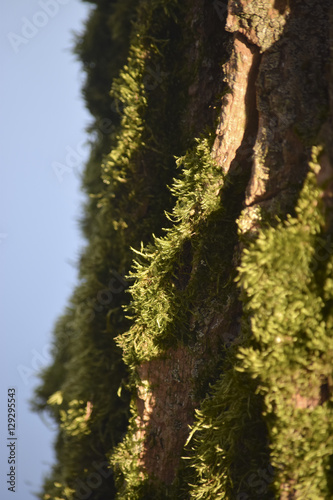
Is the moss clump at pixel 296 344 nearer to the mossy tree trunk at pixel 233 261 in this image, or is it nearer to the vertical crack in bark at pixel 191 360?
the mossy tree trunk at pixel 233 261

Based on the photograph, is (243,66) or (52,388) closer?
(243,66)

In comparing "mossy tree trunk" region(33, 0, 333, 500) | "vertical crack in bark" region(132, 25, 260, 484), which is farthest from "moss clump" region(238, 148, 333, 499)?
"vertical crack in bark" region(132, 25, 260, 484)

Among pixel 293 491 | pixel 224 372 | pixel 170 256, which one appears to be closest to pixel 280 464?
pixel 293 491

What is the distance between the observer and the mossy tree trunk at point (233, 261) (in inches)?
33.8

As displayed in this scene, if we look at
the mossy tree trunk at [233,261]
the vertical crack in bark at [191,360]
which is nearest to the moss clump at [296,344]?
the mossy tree trunk at [233,261]

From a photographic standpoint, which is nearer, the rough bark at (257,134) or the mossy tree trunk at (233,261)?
the mossy tree trunk at (233,261)

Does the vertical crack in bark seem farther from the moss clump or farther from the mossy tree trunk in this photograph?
the moss clump

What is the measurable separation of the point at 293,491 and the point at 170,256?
612 mm

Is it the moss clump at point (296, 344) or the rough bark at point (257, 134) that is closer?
the moss clump at point (296, 344)

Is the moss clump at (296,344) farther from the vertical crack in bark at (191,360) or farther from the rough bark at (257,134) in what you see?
the vertical crack in bark at (191,360)

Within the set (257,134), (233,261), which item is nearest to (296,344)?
(233,261)

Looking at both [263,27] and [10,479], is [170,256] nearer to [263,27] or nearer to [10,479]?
[263,27]

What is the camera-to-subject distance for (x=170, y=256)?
Answer: 45.2 inches

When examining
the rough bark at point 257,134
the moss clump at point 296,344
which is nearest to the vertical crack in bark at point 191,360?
the rough bark at point 257,134
